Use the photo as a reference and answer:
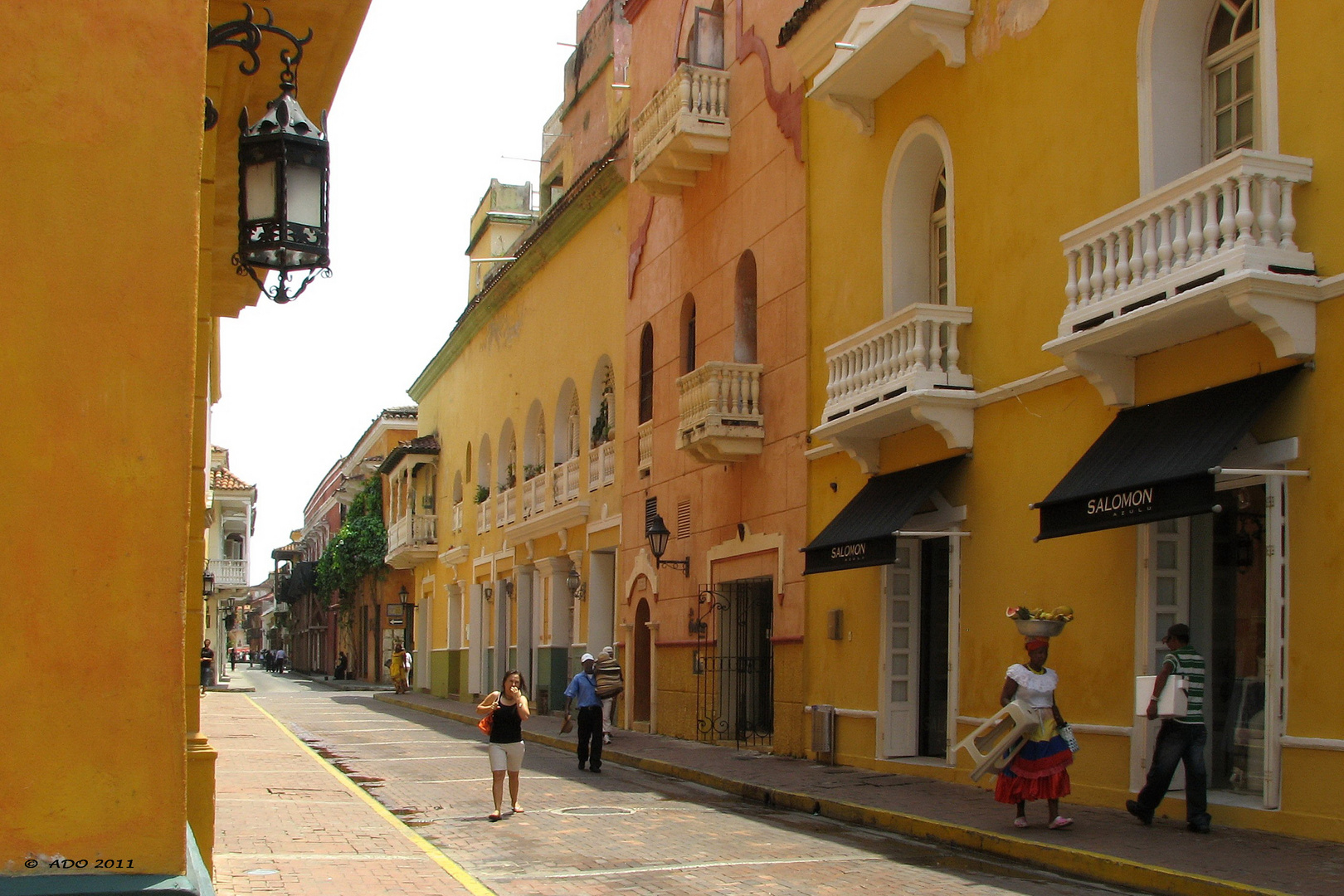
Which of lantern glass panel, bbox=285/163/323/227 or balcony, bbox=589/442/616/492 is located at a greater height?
lantern glass panel, bbox=285/163/323/227

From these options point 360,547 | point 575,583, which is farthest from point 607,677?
point 360,547

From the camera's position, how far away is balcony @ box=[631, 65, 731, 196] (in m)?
21.5

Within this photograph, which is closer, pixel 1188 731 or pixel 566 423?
pixel 1188 731

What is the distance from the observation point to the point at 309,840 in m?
11.3

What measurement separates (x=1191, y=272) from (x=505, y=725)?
7.05 m

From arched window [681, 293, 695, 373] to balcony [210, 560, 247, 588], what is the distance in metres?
46.3

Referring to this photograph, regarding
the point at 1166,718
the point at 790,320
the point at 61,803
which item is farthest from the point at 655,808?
the point at 61,803

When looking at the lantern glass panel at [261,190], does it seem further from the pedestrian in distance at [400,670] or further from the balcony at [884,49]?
the pedestrian in distance at [400,670]

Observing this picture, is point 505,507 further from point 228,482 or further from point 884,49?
point 228,482

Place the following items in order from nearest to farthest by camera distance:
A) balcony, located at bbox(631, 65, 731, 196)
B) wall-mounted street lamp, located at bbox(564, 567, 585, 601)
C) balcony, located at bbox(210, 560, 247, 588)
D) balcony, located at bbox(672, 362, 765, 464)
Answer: balcony, located at bbox(672, 362, 765, 464) < balcony, located at bbox(631, 65, 731, 196) < wall-mounted street lamp, located at bbox(564, 567, 585, 601) < balcony, located at bbox(210, 560, 247, 588)

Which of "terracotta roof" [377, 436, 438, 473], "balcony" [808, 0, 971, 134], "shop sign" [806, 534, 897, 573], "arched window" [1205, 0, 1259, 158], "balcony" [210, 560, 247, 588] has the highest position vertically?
"balcony" [808, 0, 971, 134]

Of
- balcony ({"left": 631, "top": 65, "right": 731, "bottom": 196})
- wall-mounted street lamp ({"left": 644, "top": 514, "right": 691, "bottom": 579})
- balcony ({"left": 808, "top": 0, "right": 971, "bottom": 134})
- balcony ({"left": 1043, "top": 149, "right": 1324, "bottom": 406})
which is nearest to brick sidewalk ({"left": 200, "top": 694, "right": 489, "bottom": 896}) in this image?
wall-mounted street lamp ({"left": 644, "top": 514, "right": 691, "bottom": 579})

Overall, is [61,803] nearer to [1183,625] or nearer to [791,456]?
[1183,625]

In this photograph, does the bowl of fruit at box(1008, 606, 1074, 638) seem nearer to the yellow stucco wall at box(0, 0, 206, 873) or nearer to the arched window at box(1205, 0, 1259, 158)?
the arched window at box(1205, 0, 1259, 158)
